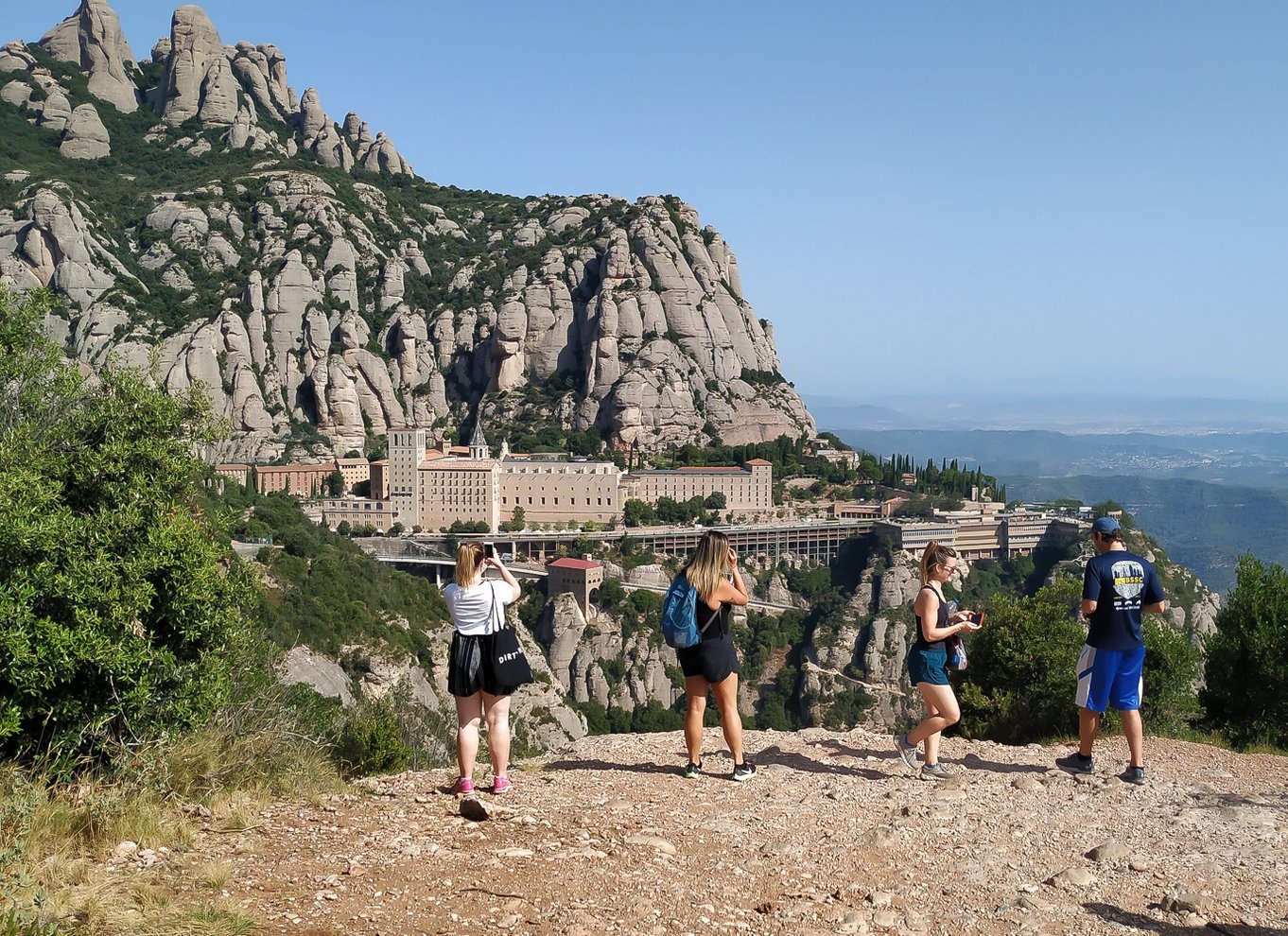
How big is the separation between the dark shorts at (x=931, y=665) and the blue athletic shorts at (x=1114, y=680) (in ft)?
3.75

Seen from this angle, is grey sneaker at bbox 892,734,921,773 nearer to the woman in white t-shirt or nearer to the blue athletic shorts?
the blue athletic shorts

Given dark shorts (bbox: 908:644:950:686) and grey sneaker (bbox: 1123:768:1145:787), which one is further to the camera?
dark shorts (bbox: 908:644:950:686)

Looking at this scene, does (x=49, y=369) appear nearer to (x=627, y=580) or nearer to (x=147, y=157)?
(x=627, y=580)

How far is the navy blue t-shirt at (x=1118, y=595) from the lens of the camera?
773 cm

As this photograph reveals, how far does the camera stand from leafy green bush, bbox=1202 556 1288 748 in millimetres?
12586

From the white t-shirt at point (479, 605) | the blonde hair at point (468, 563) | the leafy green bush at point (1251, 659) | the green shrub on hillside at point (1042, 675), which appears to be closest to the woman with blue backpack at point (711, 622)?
the white t-shirt at point (479, 605)

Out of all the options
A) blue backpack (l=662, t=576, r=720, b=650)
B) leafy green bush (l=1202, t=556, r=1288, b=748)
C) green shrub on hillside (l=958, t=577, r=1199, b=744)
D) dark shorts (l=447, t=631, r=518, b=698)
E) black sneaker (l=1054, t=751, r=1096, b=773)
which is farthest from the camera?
leafy green bush (l=1202, t=556, r=1288, b=748)

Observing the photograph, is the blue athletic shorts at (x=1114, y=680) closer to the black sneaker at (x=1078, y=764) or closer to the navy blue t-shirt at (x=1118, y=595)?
the navy blue t-shirt at (x=1118, y=595)

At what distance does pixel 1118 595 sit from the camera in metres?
7.74

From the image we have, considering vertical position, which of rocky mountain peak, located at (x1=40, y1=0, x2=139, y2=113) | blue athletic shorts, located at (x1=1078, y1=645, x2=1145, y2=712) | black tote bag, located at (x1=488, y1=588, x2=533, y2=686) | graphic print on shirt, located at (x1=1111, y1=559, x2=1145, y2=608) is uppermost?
rocky mountain peak, located at (x1=40, y1=0, x2=139, y2=113)

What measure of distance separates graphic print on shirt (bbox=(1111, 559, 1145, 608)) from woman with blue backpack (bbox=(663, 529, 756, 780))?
3.04 meters

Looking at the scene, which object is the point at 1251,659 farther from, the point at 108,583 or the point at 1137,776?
the point at 108,583

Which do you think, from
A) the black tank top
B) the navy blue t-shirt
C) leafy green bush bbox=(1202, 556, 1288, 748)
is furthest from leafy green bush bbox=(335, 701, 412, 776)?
leafy green bush bbox=(1202, 556, 1288, 748)

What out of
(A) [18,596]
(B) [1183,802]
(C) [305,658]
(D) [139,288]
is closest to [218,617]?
(A) [18,596]
